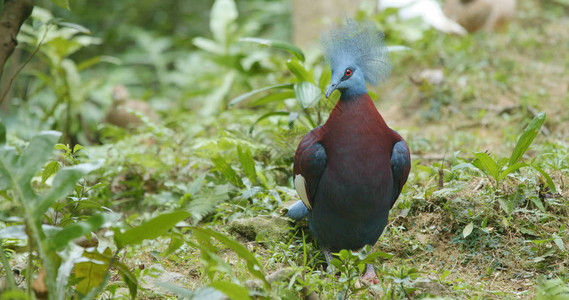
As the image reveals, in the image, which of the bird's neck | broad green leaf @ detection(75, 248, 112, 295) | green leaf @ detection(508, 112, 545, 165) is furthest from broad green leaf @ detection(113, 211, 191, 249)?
green leaf @ detection(508, 112, 545, 165)

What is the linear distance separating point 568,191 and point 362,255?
143 cm

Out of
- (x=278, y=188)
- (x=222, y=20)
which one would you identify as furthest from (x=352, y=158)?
(x=222, y=20)

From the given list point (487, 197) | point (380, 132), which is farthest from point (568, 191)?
point (380, 132)

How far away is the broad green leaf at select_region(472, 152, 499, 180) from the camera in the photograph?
9.05 ft

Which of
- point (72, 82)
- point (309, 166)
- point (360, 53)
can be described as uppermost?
point (360, 53)

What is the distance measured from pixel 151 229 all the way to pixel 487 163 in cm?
175

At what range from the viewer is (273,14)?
9.35m

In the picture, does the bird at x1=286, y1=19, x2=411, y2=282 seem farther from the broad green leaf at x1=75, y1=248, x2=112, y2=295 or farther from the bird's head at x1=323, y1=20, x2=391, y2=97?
the broad green leaf at x1=75, y1=248, x2=112, y2=295

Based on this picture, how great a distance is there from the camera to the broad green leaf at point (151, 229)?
1989 mm

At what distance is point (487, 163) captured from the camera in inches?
110

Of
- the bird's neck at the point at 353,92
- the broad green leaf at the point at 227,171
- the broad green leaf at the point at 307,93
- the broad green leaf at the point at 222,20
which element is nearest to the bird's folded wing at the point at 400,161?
the bird's neck at the point at 353,92

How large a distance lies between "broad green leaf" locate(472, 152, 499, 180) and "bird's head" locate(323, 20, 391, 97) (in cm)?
65

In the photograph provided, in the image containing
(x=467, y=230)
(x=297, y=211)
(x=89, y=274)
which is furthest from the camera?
(x=297, y=211)

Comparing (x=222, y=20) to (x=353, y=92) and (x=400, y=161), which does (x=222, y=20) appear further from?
(x=400, y=161)
